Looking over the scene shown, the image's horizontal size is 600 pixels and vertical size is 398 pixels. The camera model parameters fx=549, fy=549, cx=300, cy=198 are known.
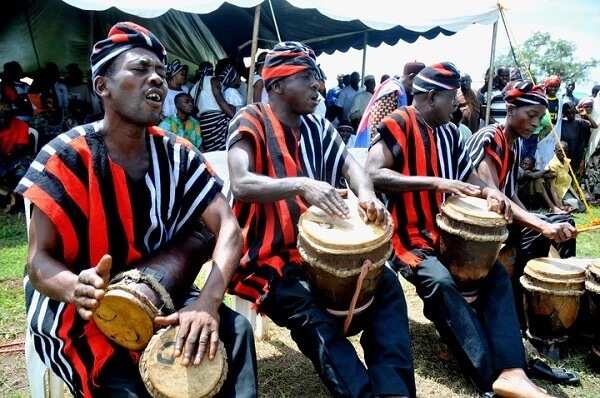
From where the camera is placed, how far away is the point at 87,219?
7.18 ft

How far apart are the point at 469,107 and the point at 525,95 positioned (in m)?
4.84

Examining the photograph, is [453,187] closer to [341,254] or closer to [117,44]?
[341,254]

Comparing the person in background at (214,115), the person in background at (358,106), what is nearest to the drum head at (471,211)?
the person in background at (214,115)

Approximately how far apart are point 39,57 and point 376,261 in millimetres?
9228

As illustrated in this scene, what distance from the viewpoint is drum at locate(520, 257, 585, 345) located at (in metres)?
3.52

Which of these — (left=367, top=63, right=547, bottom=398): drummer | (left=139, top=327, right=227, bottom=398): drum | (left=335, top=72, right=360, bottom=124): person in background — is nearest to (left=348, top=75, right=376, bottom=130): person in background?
(left=335, top=72, right=360, bottom=124): person in background

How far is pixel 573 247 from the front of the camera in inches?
165

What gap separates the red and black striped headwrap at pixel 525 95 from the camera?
12.7 feet

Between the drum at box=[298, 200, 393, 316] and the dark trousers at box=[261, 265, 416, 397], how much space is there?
96 millimetres

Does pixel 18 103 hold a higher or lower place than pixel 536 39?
higher

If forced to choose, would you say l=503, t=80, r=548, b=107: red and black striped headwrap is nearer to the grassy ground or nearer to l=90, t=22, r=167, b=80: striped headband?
the grassy ground

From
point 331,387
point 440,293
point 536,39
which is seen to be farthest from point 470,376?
point 536,39

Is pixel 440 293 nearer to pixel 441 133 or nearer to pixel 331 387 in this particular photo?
pixel 331 387

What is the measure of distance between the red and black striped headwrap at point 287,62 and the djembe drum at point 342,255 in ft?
2.71
